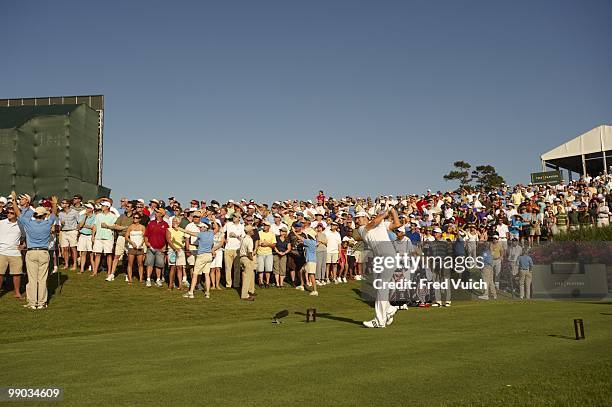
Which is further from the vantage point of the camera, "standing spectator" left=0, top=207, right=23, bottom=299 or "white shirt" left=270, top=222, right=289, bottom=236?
"white shirt" left=270, top=222, right=289, bottom=236

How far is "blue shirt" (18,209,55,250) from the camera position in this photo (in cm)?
1507

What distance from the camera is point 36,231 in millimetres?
15094

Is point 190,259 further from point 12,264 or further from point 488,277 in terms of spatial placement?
point 488,277

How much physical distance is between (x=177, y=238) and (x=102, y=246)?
2.54 m

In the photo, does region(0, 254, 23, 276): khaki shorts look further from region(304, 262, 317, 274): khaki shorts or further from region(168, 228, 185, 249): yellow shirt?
region(304, 262, 317, 274): khaki shorts

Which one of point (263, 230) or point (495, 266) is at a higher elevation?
point (263, 230)

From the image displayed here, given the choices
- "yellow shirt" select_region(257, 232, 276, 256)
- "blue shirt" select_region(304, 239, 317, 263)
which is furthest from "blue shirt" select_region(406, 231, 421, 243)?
"yellow shirt" select_region(257, 232, 276, 256)

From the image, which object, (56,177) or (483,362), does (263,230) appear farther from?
(483,362)

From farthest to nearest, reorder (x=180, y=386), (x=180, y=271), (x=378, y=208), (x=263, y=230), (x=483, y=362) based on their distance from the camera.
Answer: (x=378, y=208) → (x=263, y=230) → (x=180, y=271) → (x=483, y=362) → (x=180, y=386)

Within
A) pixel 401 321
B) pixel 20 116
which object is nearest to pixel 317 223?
pixel 401 321

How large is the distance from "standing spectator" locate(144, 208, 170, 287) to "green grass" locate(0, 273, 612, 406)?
3.56 meters

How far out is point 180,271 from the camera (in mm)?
18938

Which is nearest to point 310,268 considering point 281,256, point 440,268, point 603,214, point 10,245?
point 281,256

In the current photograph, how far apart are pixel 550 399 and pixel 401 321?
7650mm
